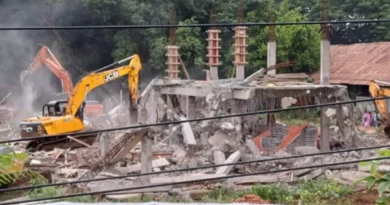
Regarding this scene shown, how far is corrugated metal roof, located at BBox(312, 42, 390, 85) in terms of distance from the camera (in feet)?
95.0

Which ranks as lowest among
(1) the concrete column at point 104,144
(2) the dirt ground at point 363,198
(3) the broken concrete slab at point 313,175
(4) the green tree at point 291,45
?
(2) the dirt ground at point 363,198

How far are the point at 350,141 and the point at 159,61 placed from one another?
17.0 m

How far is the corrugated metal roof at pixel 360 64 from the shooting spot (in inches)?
1141

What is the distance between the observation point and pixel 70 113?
1962 cm

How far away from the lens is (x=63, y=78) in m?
23.6

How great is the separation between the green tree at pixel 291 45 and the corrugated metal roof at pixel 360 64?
100 centimetres

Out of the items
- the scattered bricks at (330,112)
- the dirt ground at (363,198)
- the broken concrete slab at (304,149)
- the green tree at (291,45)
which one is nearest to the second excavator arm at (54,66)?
the broken concrete slab at (304,149)

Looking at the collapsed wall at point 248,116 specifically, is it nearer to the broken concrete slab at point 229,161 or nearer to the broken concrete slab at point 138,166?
the broken concrete slab at point 229,161

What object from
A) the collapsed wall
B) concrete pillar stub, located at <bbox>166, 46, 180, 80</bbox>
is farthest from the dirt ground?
concrete pillar stub, located at <bbox>166, 46, 180, 80</bbox>

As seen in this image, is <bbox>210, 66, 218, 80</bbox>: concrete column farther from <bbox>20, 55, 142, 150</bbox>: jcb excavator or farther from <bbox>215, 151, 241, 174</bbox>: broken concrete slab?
<bbox>215, 151, 241, 174</bbox>: broken concrete slab

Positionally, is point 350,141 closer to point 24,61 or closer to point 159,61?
point 159,61

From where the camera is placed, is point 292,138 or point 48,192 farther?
point 292,138

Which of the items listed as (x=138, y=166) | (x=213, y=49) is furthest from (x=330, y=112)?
(x=138, y=166)

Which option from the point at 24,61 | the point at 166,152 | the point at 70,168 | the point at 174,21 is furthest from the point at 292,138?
the point at 24,61
